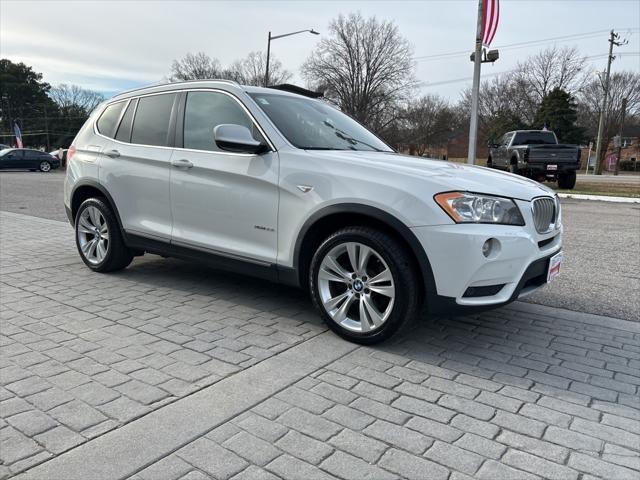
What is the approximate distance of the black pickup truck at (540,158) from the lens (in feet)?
51.6

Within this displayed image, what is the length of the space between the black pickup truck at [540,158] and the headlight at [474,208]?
44.8ft

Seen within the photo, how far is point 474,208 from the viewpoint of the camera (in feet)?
10.6

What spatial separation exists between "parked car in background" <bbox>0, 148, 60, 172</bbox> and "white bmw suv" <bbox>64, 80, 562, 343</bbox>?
32.9 m

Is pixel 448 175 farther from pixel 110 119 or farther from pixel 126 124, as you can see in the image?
pixel 110 119

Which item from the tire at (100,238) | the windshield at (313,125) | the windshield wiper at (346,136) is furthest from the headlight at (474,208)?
the tire at (100,238)

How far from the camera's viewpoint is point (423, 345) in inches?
145

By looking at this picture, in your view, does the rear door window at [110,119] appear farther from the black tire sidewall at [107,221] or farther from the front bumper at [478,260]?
the front bumper at [478,260]

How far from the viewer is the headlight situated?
10.5 feet

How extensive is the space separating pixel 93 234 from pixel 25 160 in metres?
33.3

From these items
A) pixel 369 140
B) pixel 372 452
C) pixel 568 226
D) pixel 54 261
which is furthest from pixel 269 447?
pixel 568 226

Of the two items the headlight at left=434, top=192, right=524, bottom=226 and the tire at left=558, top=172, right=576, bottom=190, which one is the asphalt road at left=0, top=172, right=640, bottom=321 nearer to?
the headlight at left=434, top=192, right=524, bottom=226

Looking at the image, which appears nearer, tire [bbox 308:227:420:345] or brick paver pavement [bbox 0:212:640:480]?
brick paver pavement [bbox 0:212:640:480]

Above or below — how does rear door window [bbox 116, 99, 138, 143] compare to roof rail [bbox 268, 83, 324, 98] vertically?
below

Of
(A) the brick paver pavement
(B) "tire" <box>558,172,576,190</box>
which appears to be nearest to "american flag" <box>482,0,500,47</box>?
(B) "tire" <box>558,172,576,190</box>
